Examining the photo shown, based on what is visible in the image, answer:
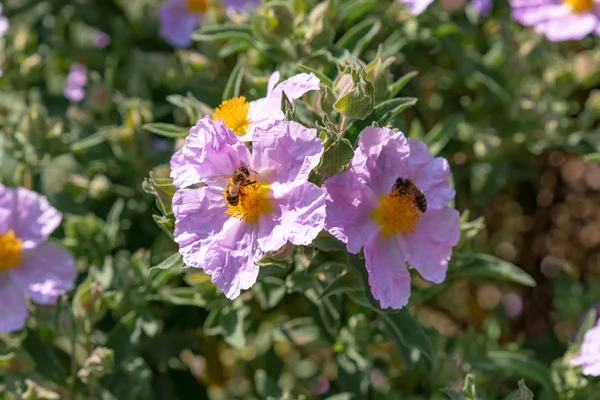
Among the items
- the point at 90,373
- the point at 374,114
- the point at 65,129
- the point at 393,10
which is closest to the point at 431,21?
the point at 393,10

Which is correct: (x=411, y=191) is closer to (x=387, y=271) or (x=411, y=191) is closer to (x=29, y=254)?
(x=387, y=271)

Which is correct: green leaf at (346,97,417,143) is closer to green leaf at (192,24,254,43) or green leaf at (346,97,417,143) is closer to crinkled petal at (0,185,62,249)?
green leaf at (192,24,254,43)

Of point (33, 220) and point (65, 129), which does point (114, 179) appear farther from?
point (33, 220)

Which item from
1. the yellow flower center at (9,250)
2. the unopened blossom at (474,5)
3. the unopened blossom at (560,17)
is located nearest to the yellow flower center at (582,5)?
the unopened blossom at (560,17)

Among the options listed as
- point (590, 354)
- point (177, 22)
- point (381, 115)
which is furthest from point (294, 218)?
point (177, 22)

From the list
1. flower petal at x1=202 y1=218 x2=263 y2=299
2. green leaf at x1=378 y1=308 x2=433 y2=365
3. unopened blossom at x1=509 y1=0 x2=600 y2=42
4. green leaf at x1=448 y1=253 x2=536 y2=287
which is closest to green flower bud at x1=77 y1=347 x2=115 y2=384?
flower petal at x1=202 y1=218 x2=263 y2=299

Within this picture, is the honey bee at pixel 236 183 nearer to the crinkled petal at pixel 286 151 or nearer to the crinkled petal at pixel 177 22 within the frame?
the crinkled petal at pixel 286 151
